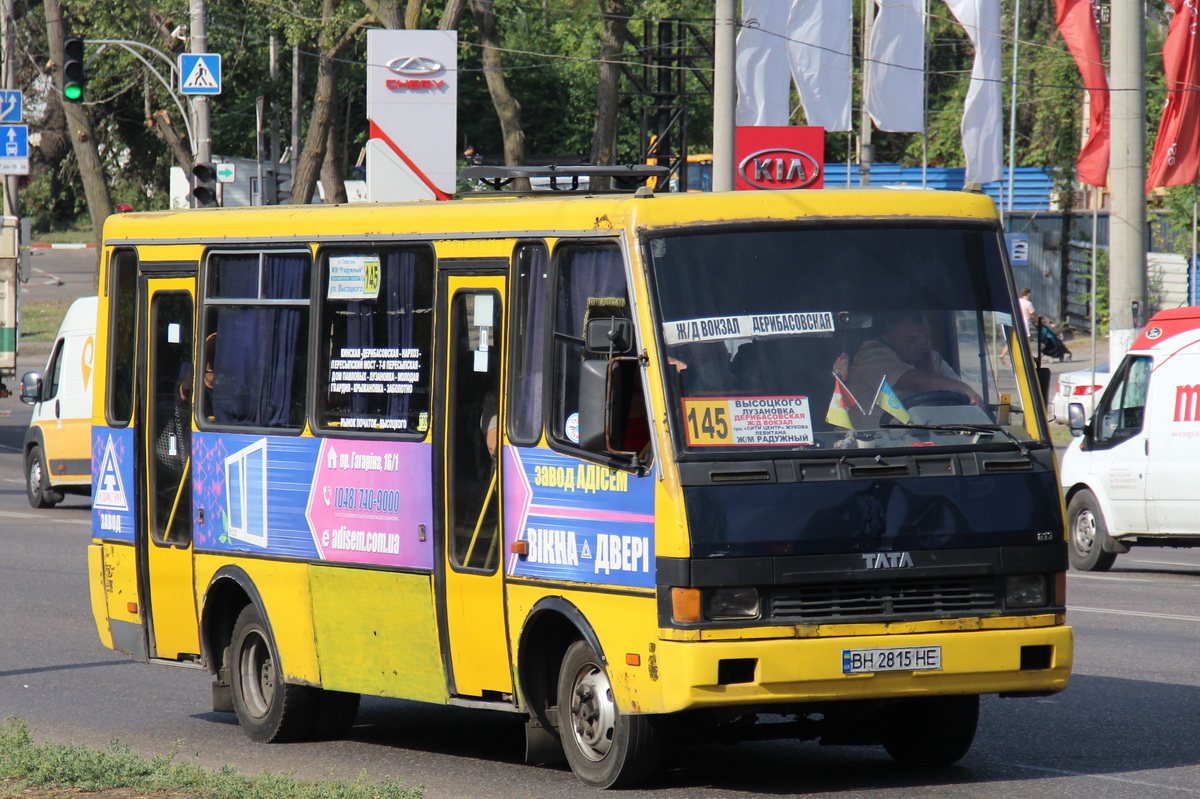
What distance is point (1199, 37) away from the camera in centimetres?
2364

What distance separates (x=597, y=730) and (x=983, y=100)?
1126 inches

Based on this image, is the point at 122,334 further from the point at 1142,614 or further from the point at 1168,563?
the point at 1168,563

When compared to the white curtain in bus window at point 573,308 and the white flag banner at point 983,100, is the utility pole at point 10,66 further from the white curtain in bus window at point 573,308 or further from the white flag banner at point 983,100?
the white curtain in bus window at point 573,308

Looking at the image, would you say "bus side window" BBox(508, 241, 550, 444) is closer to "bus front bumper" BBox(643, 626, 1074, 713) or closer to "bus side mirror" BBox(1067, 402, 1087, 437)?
"bus front bumper" BBox(643, 626, 1074, 713)

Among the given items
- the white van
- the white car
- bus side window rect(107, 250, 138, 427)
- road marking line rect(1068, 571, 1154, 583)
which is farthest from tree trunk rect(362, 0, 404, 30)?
bus side window rect(107, 250, 138, 427)

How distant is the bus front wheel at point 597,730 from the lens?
7.21 meters

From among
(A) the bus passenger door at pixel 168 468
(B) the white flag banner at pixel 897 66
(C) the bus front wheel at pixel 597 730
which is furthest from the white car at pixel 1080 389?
(C) the bus front wheel at pixel 597 730

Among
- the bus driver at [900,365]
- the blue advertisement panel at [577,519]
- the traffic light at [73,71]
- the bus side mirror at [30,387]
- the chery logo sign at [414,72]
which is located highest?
the traffic light at [73,71]

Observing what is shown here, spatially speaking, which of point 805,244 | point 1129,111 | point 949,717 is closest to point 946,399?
point 805,244

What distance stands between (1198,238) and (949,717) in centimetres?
4084

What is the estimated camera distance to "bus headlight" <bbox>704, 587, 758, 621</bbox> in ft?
22.8

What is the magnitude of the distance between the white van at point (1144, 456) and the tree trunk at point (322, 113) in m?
18.0

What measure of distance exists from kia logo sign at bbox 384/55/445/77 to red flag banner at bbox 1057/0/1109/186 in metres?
10.4

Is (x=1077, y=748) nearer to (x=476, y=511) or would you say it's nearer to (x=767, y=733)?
(x=767, y=733)
